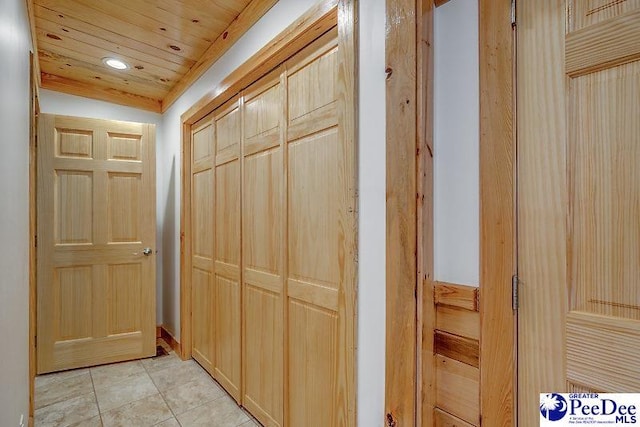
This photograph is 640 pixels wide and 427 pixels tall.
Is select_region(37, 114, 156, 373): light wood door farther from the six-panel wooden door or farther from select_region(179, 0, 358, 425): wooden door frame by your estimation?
select_region(179, 0, 358, 425): wooden door frame

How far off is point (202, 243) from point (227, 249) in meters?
0.51

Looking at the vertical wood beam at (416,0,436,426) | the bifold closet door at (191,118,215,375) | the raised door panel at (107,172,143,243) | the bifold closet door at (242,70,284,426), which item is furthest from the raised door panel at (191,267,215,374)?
the vertical wood beam at (416,0,436,426)

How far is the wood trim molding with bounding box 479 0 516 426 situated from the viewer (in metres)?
0.88

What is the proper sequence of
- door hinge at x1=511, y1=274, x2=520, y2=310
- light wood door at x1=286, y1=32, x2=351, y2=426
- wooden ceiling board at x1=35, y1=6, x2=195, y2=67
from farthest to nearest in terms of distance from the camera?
wooden ceiling board at x1=35, y1=6, x2=195, y2=67, light wood door at x1=286, y1=32, x2=351, y2=426, door hinge at x1=511, y1=274, x2=520, y2=310

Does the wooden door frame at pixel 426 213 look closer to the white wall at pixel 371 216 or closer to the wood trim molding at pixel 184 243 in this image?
the white wall at pixel 371 216

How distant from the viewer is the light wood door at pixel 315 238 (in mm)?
1350

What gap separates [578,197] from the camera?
0.80m

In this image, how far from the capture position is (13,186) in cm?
132

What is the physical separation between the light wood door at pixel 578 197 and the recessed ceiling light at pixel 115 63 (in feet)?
9.41

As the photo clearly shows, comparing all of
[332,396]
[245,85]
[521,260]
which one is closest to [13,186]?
[245,85]

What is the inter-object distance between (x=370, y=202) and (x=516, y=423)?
0.76m

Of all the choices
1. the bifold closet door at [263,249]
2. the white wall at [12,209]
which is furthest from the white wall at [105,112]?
the bifold closet door at [263,249]

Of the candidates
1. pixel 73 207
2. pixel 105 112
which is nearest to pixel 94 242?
pixel 73 207

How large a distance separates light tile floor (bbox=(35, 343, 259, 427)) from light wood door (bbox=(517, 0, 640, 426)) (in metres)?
1.80
